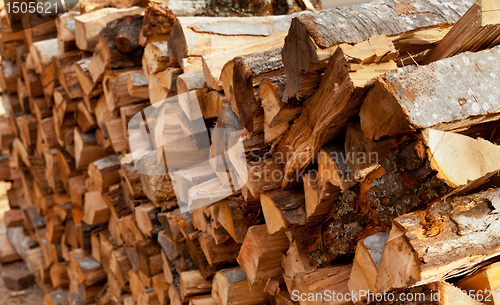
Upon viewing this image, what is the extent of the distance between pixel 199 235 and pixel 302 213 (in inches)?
27.8

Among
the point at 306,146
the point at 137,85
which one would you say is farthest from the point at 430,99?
the point at 137,85

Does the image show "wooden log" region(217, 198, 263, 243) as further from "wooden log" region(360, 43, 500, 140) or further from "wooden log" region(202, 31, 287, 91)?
"wooden log" region(360, 43, 500, 140)

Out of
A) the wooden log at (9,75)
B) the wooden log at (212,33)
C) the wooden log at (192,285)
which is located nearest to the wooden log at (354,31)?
the wooden log at (212,33)

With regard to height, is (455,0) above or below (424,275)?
above

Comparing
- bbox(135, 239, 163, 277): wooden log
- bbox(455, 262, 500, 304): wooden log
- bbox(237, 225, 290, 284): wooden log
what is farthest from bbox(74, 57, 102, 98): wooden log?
bbox(455, 262, 500, 304): wooden log

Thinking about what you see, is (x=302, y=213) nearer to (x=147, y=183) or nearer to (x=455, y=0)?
(x=455, y=0)

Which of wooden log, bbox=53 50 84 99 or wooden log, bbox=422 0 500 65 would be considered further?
wooden log, bbox=53 50 84 99

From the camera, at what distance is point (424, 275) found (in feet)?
3.23

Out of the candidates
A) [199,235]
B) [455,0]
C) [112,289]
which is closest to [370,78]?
[455,0]

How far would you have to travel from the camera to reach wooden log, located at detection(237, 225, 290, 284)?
156 cm

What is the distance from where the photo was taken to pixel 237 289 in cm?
177

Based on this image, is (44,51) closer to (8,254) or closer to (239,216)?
(239,216)

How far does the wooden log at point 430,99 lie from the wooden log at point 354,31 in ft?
0.59

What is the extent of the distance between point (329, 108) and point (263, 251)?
2.13 feet
